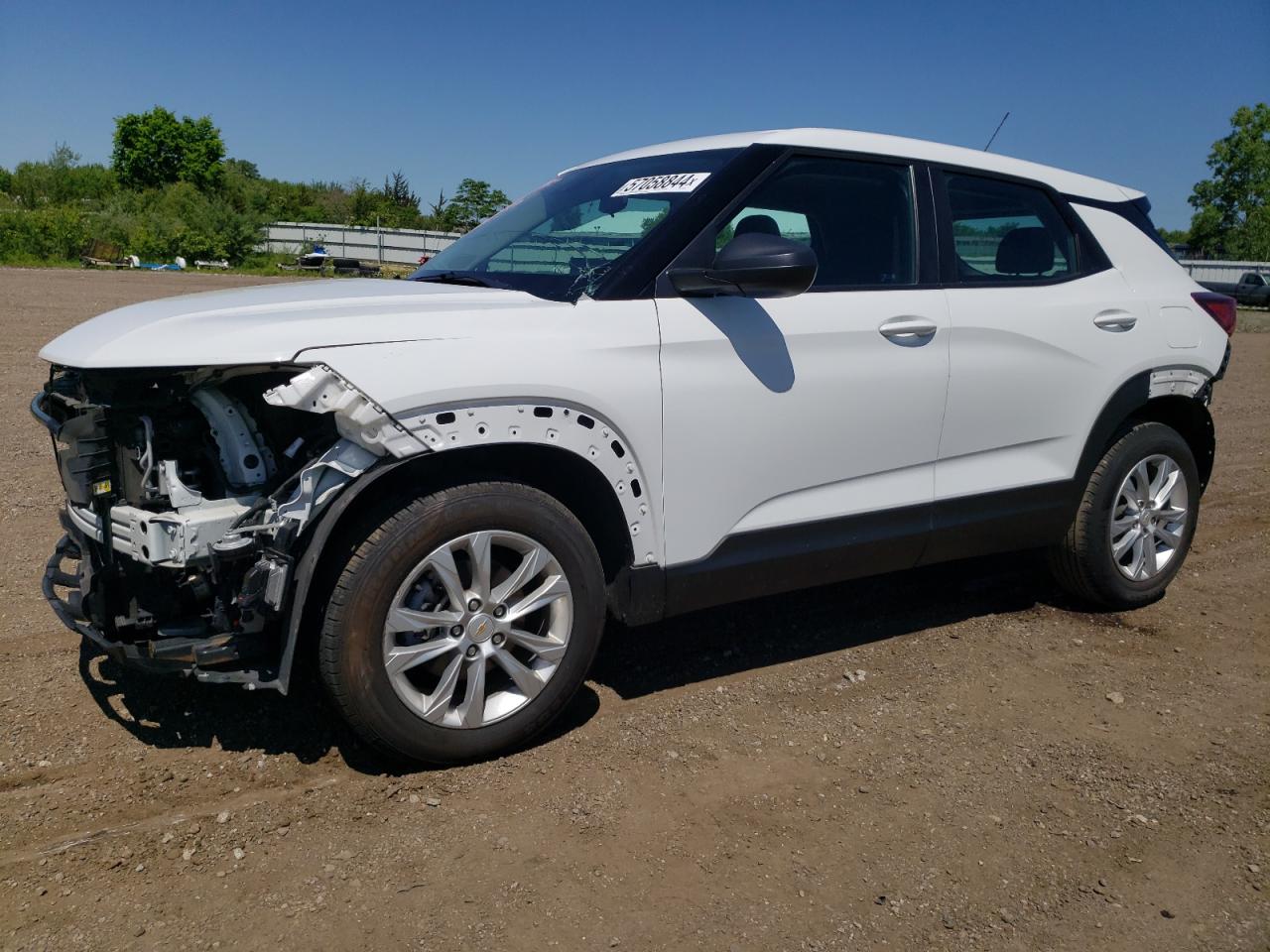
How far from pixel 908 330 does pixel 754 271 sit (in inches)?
34.9

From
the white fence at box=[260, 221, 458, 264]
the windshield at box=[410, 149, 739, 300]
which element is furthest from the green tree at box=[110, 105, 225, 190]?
the windshield at box=[410, 149, 739, 300]

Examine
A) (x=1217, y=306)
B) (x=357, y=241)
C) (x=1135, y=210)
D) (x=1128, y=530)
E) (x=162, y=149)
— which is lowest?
(x=1128, y=530)

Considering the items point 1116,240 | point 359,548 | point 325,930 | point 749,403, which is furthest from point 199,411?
point 1116,240

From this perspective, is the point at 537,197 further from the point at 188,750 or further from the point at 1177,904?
the point at 1177,904

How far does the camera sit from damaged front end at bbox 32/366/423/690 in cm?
273

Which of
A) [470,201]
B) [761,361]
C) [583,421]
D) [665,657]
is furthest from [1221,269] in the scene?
[583,421]

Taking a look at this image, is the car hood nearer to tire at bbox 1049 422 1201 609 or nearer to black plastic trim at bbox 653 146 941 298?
black plastic trim at bbox 653 146 941 298

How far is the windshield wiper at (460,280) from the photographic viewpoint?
359cm

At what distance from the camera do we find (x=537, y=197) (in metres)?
4.29

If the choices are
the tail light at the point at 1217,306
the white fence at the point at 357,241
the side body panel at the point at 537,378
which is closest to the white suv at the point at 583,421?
the side body panel at the point at 537,378

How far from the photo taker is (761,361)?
11.1ft

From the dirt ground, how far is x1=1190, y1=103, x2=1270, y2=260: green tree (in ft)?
227

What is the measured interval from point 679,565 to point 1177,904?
5.55ft

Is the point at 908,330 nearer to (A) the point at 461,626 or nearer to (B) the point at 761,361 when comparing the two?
(B) the point at 761,361
